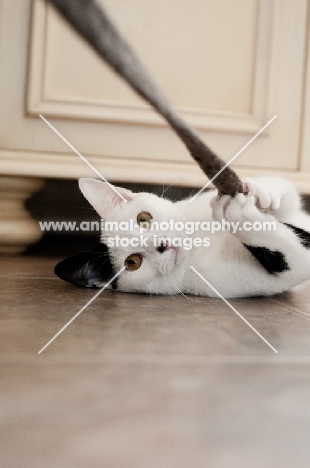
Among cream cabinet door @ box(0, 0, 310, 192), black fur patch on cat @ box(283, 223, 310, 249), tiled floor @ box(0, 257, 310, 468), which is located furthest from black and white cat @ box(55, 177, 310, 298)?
cream cabinet door @ box(0, 0, 310, 192)

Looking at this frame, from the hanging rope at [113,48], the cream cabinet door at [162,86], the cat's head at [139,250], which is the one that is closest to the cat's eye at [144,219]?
the cat's head at [139,250]

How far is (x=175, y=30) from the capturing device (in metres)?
1.27

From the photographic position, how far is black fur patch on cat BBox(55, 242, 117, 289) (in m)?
0.90

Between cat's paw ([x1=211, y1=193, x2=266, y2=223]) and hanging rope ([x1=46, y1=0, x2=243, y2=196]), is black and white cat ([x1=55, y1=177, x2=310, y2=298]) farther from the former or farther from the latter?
hanging rope ([x1=46, y1=0, x2=243, y2=196])

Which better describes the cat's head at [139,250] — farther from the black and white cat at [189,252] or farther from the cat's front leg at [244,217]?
the cat's front leg at [244,217]

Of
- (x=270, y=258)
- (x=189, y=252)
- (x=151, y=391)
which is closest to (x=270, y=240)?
(x=270, y=258)

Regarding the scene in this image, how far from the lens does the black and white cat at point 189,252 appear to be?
2.70 ft

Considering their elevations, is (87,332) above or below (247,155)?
below

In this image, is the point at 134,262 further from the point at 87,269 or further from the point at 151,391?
the point at 151,391

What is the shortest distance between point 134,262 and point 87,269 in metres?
0.10

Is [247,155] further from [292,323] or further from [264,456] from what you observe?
[264,456]

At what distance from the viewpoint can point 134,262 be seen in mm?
926

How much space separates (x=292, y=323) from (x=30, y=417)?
1.47 ft

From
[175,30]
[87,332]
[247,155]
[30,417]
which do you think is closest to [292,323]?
[87,332]
